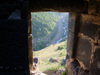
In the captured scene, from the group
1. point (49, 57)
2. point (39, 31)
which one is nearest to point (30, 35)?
point (49, 57)

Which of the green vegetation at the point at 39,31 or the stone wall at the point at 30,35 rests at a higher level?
the stone wall at the point at 30,35

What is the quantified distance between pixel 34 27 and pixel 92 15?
16276mm

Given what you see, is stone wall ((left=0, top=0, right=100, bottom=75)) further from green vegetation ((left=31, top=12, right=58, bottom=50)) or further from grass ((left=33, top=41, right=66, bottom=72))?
green vegetation ((left=31, top=12, right=58, bottom=50))

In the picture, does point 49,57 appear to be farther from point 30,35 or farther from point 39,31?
point 39,31

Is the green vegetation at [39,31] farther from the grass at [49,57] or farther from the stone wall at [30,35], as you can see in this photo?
the stone wall at [30,35]

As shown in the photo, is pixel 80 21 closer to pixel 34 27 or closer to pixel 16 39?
pixel 16 39

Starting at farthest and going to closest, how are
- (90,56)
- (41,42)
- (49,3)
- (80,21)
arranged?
(41,42), (80,21), (90,56), (49,3)

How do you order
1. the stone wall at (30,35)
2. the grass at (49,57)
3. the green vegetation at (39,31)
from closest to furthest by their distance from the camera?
1. the stone wall at (30,35)
2. the grass at (49,57)
3. the green vegetation at (39,31)

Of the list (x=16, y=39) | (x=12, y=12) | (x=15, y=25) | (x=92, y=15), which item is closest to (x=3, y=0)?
(x=12, y=12)

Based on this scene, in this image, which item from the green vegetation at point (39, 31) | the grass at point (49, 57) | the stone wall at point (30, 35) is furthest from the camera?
the green vegetation at point (39, 31)

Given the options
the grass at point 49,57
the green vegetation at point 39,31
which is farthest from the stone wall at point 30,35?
→ the green vegetation at point 39,31

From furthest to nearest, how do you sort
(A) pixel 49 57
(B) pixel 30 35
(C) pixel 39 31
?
(C) pixel 39 31 → (A) pixel 49 57 → (B) pixel 30 35

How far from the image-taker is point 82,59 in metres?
2.09

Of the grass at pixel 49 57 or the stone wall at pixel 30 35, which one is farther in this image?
the grass at pixel 49 57
